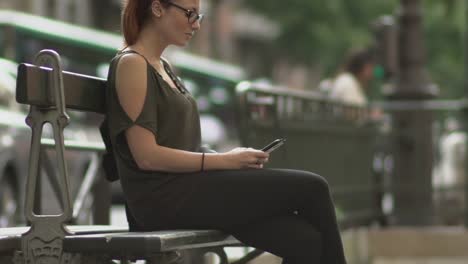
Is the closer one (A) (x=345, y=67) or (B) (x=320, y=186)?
(B) (x=320, y=186)

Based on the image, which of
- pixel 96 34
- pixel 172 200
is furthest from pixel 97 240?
pixel 96 34

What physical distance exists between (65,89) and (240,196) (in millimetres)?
757

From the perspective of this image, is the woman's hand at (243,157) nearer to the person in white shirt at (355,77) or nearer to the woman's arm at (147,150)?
the woman's arm at (147,150)

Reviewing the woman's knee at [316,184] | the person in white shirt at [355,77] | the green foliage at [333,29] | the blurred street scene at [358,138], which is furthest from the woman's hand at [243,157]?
the green foliage at [333,29]

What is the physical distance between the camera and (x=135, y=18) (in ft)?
18.2

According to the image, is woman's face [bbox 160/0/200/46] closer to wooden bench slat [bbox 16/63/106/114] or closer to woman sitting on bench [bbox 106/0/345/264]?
woman sitting on bench [bbox 106/0/345/264]

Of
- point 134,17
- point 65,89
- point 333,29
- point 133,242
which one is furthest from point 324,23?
point 133,242

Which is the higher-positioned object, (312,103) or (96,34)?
(96,34)

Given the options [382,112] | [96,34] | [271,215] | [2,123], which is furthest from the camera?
[96,34]

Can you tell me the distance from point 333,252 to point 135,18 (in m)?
1.14

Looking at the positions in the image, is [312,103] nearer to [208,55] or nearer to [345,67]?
[345,67]

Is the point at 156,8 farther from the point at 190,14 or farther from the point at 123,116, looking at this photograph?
the point at 123,116

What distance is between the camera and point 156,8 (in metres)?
5.49

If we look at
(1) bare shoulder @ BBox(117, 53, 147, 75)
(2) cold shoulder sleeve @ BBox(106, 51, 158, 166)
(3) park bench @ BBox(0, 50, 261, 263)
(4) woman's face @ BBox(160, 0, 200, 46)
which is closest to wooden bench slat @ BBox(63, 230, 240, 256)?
(3) park bench @ BBox(0, 50, 261, 263)
